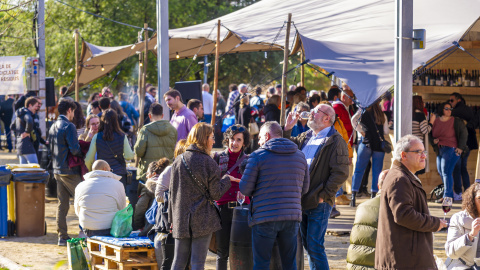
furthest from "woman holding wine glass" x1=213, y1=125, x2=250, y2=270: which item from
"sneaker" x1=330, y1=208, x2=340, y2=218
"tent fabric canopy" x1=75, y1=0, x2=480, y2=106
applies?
"sneaker" x1=330, y1=208, x2=340, y2=218

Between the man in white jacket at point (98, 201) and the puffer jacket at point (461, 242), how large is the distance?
4.00m

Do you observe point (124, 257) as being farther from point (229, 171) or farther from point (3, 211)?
point (3, 211)

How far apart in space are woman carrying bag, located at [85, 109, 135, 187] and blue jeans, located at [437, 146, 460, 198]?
5.59 m

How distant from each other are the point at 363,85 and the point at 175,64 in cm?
2567

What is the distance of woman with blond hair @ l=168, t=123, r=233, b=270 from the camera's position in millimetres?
6953

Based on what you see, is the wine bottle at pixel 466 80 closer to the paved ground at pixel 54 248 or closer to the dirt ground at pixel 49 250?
the paved ground at pixel 54 248

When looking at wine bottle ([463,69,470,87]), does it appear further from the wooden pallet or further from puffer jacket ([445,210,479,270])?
the wooden pallet

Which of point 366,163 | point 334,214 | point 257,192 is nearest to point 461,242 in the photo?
point 257,192

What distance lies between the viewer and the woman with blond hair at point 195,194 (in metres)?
6.95

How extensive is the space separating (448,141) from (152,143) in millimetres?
5542

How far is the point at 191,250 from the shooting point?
7.14 metres

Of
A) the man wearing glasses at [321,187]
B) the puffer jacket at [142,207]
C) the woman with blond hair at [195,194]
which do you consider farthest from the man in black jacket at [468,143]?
the woman with blond hair at [195,194]

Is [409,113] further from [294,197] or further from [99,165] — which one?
[99,165]

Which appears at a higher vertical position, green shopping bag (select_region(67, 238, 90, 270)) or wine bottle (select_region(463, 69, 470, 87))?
wine bottle (select_region(463, 69, 470, 87))
